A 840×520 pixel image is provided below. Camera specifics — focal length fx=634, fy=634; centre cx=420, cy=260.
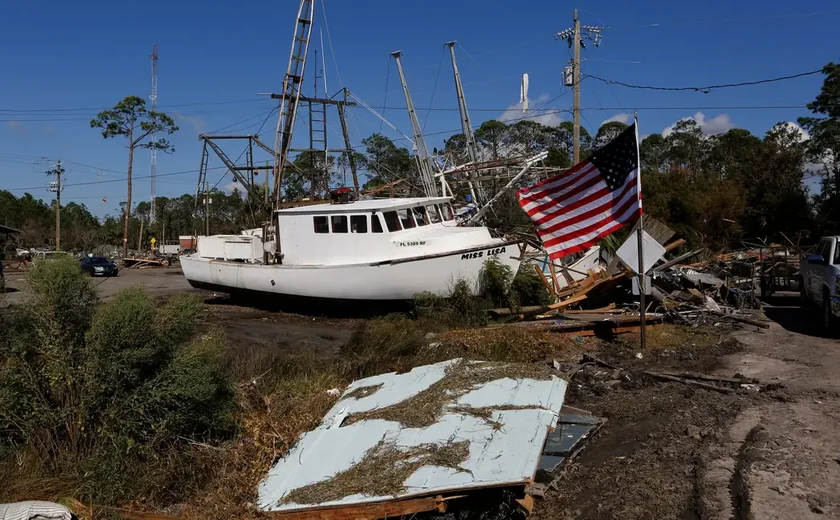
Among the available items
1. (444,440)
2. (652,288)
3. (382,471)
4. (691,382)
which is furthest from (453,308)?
(382,471)

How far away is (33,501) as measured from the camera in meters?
4.81

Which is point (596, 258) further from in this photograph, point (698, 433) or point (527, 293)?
point (698, 433)

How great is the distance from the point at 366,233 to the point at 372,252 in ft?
1.58

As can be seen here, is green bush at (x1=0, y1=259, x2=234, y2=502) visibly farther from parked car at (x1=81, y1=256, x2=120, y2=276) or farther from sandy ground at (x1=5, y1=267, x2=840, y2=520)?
parked car at (x1=81, y1=256, x2=120, y2=276)

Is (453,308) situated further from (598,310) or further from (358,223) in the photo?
(358,223)

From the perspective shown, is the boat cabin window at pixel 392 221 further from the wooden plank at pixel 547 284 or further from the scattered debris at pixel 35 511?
the scattered debris at pixel 35 511

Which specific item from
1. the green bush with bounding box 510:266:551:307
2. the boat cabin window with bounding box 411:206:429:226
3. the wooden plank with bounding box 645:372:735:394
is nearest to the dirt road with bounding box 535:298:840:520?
the wooden plank with bounding box 645:372:735:394

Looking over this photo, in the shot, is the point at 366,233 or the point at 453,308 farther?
the point at 366,233

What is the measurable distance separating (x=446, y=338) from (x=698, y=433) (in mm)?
4946

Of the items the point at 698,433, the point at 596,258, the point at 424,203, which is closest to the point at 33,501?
the point at 698,433

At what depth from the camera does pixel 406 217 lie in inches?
618

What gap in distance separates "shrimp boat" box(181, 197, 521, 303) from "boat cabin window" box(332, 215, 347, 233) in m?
0.02

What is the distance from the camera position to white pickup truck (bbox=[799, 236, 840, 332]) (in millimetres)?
11211

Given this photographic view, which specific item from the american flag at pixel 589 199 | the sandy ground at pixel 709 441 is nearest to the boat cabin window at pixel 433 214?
the american flag at pixel 589 199
